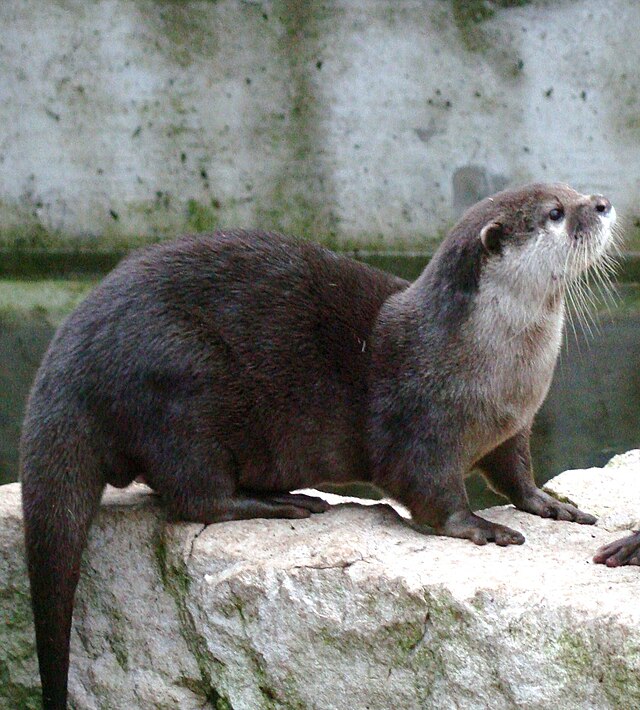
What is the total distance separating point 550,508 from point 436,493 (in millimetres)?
381

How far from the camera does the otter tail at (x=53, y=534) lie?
290 centimetres

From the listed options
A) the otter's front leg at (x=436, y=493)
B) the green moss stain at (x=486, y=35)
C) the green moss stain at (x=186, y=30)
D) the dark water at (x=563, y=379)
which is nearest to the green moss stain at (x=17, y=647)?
the otter's front leg at (x=436, y=493)

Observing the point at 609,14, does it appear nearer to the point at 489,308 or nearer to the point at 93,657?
the point at 489,308

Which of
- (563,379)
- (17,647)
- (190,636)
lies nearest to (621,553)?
(190,636)

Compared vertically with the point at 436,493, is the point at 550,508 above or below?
below

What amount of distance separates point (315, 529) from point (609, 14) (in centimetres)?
359

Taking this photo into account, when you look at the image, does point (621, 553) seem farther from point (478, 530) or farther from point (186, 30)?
point (186, 30)

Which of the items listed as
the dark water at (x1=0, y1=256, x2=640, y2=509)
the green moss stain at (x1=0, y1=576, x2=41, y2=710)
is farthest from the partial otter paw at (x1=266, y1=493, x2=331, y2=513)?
the dark water at (x1=0, y1=256, x2=640, y2=509)

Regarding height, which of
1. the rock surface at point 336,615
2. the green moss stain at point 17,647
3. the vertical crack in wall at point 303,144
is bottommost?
the green moss stain at point 17,647

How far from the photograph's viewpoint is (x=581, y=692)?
2410mm

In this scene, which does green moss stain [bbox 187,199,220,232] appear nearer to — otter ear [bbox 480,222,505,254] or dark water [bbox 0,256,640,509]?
dark water [bbox 0,256,640,509]

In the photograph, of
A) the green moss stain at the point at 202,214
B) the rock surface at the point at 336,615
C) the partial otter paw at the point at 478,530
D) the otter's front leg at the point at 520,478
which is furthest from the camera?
the green moss stain at the point at 202,214

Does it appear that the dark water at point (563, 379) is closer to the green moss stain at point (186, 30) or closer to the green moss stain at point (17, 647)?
the green moss stain at point (186, 30)

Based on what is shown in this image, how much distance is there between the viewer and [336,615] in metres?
2.71
